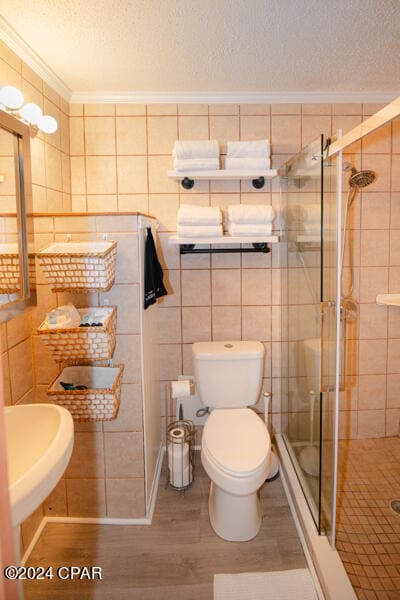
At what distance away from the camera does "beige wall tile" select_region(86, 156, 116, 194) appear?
234 cm

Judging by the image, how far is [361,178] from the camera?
2.21 metres

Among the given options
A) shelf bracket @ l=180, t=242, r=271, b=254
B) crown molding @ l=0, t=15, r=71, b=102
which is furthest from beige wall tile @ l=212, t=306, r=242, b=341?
crown molding @ l=0, t=15, r=71, b=102

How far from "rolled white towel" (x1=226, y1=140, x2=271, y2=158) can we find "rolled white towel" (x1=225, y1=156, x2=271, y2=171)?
2 cm

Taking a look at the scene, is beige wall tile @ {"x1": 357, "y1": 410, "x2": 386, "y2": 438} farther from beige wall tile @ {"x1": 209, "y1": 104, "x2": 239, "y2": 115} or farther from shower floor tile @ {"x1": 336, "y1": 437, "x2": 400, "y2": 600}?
beige wall tile @ {"x1": 209, "y1": 104, "x2": 239, "y2": 115}

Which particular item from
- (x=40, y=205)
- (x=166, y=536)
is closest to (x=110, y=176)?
(x=40, y=205)

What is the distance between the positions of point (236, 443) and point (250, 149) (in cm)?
160

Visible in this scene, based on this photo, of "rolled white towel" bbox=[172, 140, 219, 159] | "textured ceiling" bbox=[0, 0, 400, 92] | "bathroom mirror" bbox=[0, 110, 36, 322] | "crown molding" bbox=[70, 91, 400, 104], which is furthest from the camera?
"crown molding" bbox=[70, 91, 400, 104]

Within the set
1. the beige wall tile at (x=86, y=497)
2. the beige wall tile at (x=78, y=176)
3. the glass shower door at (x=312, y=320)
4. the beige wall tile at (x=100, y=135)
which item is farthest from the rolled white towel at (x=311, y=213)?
the beige wall tile at (x=86, y=497)

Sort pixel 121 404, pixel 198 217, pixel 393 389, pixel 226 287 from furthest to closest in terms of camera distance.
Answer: pixel 393 389 → pixel 226 287 → pixel 198 217 → pixel 121 404

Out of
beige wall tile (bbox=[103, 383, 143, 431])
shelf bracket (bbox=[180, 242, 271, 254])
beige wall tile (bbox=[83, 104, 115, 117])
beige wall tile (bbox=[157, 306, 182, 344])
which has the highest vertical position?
beige wall tile (bbox=[83, 104, 115, 117])

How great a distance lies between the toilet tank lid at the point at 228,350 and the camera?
2193 mm

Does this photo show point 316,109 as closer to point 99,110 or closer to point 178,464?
point 99,110

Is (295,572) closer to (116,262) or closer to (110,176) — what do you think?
(116,262)

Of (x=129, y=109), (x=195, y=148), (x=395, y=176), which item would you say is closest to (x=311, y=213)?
(x=195, y=148)
